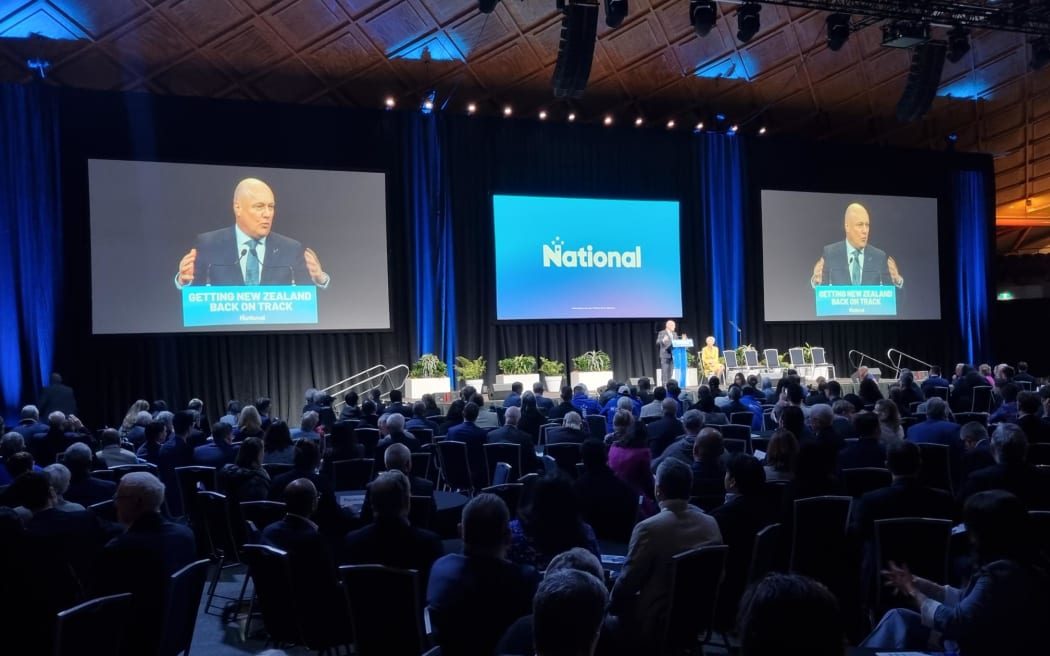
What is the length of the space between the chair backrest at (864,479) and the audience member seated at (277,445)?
12.1ft

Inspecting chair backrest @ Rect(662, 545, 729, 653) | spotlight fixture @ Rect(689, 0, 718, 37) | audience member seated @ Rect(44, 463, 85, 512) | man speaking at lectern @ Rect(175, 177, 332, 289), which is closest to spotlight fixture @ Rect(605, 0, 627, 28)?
spotlight fixture @ Rect(689, 0, 718, 37)

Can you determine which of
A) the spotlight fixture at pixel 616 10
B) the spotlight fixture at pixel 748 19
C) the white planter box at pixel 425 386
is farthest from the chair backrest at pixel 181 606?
the white planter box at pixel 425 386

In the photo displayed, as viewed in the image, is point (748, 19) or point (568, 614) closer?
point (568, 614)

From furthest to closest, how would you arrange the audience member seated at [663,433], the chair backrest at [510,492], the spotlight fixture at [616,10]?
the spotlight fixture at [616,10], the audience member seated at [663,433], the chair backrest at [510,492]

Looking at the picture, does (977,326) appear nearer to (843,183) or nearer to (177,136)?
(843,183)

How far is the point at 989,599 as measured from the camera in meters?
2.25

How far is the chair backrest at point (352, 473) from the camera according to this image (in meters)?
5.62

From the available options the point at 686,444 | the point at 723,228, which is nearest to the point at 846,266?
the point at 723,228

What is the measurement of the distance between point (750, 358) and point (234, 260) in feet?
30.1

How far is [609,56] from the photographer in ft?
48.7

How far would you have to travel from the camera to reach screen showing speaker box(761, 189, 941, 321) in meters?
17.2

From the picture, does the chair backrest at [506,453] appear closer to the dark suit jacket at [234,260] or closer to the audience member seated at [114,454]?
the audience member seated at [114,454]

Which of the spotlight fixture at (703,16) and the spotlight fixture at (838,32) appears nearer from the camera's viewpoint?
the spotlight fixture at (703,16)

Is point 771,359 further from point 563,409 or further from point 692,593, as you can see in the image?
point 692,593
